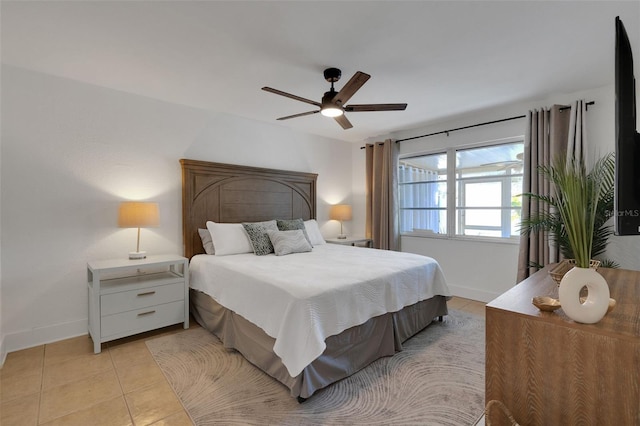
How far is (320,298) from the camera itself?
6.34 feet

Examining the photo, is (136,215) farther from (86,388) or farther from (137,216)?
(86,388)

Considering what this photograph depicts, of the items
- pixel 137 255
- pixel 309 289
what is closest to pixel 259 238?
pixel 137 255

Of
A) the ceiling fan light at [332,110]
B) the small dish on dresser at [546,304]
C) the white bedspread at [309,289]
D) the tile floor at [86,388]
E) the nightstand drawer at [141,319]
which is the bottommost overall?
the tile floor at [86,388]

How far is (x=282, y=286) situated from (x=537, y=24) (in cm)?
246

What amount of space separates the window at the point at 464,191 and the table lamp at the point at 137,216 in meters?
3.52

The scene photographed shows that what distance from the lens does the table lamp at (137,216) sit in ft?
9.21

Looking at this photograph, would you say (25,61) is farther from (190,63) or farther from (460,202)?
(460,202)

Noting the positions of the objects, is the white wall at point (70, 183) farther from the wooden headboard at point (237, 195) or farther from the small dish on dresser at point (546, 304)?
the small dish on dresser at point (546, 304)

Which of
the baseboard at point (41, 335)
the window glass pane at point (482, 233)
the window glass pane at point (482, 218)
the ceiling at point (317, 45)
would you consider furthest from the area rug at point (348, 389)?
the ceiling at point (317, 45)

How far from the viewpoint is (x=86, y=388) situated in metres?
2.01

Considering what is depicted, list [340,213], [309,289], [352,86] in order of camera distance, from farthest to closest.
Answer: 1. [340,213]
2. [352,86]
3. [309,289]

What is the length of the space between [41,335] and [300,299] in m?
2.55

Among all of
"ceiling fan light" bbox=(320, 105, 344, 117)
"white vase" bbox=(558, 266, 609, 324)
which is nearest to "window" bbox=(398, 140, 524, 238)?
"ceiling fan light" bbox=(320, 105, 344, 117)

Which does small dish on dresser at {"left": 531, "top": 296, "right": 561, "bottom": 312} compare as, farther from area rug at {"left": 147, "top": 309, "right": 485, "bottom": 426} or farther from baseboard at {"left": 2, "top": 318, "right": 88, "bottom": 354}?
baseboard at {"left": 2, "top": 318, "right": 88, "bottom": 354}
